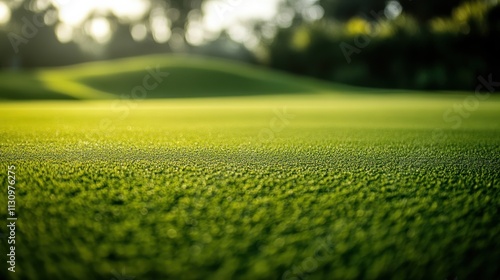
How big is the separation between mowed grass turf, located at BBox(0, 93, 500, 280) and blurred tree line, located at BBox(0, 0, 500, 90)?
16.7 meters

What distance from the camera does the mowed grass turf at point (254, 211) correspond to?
37.6 inches

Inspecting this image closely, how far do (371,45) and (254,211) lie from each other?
18.1m

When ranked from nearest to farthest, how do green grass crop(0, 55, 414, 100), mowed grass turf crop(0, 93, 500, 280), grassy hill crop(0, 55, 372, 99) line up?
1. mowed grass turf crop(0, 93, 500, 280)
2. green grass crop(0, 55, 414, 100)
3. grassy hill crop(0, 55, 372, 99)

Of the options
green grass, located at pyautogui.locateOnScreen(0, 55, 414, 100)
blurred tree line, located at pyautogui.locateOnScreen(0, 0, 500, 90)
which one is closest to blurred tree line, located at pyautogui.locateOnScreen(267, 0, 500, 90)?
blurred tree line, located at pyautogui.locateOnScreen(0, 0, 500, 90)

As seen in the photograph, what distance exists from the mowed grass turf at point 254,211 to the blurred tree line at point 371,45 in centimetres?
1669

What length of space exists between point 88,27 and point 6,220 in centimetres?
4727

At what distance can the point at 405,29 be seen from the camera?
692 inches

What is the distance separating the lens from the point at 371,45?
17.8m

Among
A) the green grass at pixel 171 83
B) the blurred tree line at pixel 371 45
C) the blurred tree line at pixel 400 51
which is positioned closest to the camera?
the green grass at pixel 171 83

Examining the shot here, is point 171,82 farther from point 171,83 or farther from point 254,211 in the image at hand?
point 254,211

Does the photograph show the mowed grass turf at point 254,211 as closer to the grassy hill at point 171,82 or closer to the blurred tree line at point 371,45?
the grassy hill at point 171,82

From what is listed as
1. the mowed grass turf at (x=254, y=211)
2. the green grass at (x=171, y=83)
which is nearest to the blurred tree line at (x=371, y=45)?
the green grass at (x=171, y=83)

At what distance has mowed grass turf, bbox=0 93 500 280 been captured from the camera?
3.13 ft

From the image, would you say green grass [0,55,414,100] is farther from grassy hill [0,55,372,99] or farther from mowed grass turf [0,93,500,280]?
mowed grass turf [0,93,500,280]
